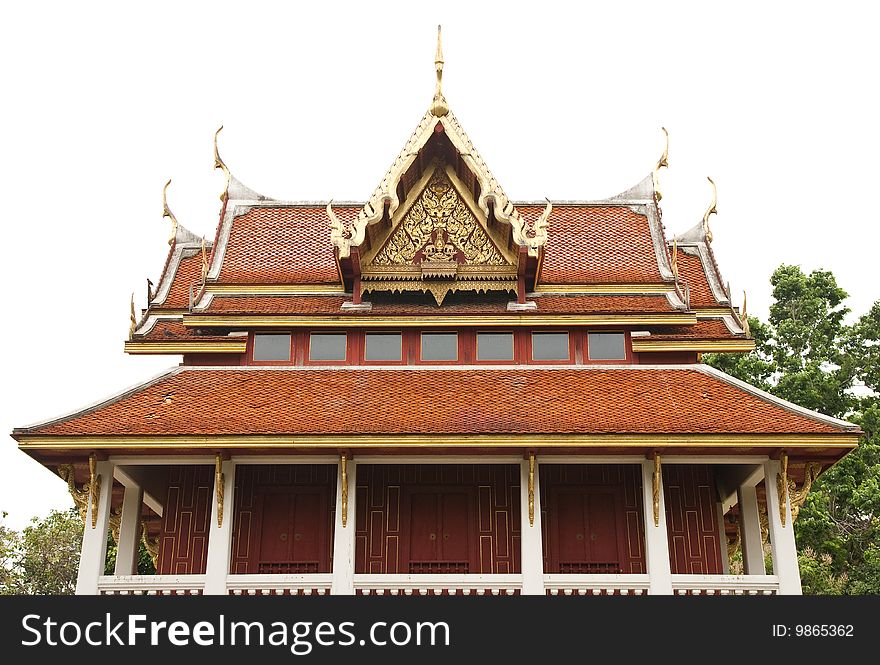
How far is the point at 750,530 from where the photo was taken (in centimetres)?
1692

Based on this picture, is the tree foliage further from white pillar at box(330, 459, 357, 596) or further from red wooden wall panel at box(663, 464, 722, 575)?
white pillar at box(330, 459, 357, 596)

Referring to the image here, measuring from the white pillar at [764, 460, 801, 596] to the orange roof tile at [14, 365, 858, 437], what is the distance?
40.2 inches

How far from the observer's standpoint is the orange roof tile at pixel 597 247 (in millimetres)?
19531

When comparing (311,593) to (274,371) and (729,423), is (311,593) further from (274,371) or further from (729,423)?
(729,423)

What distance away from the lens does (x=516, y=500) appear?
55.3ft

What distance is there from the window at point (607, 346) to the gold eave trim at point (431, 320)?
317mm

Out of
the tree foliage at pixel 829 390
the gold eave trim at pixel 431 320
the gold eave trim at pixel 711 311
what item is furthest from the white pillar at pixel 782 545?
the tree foliage at pixel 829 390

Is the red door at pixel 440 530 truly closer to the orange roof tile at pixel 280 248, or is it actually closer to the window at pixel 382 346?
the window at pixel 382 346

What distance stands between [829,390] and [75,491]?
2303cm

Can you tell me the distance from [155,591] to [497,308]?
7354 millimetres

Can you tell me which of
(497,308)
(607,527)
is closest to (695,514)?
(607,527)

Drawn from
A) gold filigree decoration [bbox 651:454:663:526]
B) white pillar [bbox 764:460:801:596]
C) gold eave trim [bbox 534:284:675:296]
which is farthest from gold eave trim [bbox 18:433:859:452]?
gold eave trim [bbox 534:284:675:296]

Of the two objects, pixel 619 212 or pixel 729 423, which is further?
pixel 619 212

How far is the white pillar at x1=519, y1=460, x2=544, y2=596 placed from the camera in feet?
48.3
